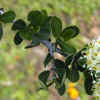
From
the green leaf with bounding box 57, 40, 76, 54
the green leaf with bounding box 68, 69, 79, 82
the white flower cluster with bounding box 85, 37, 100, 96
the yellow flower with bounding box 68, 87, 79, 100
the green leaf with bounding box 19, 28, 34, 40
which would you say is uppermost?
the green leaf with bounding box 19, 28, 34, 40

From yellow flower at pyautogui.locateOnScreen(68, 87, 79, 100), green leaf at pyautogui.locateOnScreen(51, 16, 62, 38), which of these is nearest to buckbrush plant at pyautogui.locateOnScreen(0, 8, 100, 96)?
green leaf at pyautogui.locateOnScreen(51, 16, 62, 38)

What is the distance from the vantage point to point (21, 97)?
6.67 ft

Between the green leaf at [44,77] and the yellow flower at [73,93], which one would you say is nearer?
the green leaf at [44,77]

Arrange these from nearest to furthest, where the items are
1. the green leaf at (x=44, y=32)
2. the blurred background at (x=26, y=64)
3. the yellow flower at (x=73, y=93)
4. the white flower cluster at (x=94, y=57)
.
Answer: the white flower cluster at (x=94, y=57), the green leaf at (x=44, y=32), the blurred background at (x=26, y=64), the yellow flower at (x=73, y=93)

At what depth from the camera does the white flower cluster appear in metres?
0.82

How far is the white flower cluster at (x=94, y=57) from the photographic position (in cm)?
82

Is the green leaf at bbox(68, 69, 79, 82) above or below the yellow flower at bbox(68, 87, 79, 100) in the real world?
above

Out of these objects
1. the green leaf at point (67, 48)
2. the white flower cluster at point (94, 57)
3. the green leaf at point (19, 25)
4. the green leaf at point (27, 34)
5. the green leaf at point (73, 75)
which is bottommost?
the green leaf at point (73, 75)

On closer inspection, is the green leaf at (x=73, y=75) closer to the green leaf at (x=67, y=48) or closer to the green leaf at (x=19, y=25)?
A: the green leaf at (x=67, y=48)

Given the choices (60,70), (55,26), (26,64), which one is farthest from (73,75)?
(26,64)

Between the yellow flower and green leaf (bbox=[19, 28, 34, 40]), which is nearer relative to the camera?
green leaf (bbox=[19, 28, 34, 40])

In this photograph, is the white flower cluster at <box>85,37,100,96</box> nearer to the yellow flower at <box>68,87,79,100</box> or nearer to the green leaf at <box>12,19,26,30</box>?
the green leaf at <box>12,19,26,30</box>

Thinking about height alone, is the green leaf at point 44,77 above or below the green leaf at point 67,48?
below

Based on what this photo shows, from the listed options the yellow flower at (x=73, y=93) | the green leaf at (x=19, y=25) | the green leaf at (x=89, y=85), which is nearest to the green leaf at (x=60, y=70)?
the green leaf at (x=89, y=85)
